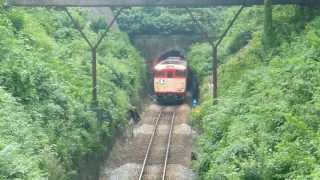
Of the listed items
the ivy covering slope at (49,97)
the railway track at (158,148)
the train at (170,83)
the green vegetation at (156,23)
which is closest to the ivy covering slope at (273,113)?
the railway track at (158,148)

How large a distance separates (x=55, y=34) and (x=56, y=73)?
8887 millimetres

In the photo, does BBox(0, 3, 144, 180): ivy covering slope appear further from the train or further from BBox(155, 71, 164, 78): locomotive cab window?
BBox(155, 71, 164, 78): locomotive cab window

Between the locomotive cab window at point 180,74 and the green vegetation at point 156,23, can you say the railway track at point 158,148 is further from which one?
the green vegetation at point 156,23

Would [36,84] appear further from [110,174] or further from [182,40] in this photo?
[182,40]

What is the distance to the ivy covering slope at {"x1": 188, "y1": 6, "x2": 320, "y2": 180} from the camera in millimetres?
15445

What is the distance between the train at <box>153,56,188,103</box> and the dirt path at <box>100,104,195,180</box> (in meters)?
5.05

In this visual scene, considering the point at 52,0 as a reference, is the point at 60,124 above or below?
below

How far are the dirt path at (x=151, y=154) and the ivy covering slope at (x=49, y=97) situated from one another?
1051 mm

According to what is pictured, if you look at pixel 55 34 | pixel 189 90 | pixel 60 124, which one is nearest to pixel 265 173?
pixel 60 124

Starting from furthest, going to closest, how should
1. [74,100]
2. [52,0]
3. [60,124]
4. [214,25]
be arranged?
[214,25]
[52,0]
[74,100]
[60,124]

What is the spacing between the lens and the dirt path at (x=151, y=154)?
25.4 metres

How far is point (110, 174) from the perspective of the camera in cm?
2578

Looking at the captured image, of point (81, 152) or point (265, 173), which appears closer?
point (265, 173)

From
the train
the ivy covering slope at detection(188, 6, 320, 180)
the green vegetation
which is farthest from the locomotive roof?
the ivy covering slope at detection(188, 6, 320, 180)
